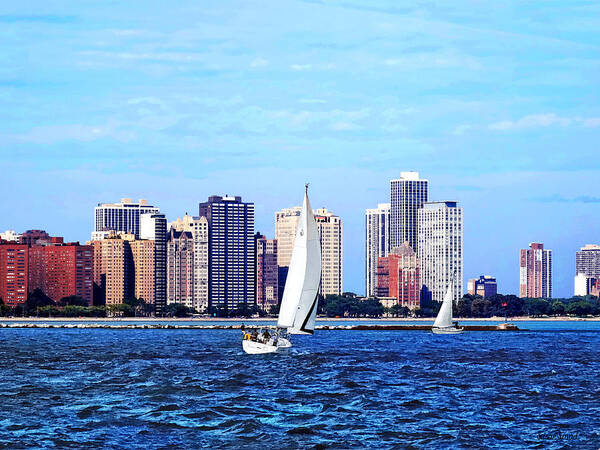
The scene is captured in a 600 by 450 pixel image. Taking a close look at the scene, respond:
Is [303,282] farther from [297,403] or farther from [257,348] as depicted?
[297,403]

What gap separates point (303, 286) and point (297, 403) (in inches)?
2062

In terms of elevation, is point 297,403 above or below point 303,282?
below

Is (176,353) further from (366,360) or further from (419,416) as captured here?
(419,416)

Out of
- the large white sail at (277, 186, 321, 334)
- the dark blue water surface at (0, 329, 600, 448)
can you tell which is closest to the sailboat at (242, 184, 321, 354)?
the large white sail at (277, 186, 321, 334)

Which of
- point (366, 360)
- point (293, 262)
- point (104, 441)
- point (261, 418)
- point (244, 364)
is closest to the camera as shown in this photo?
point (104, 441)

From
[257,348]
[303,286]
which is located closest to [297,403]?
[257,348]

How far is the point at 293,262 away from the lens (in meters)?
121

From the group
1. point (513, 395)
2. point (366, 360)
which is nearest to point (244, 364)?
point (366, 360)

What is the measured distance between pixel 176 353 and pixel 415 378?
157ft

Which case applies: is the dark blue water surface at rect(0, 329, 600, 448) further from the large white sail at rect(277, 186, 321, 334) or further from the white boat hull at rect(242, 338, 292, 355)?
the large white sail at rect(277, 186, 321, 334)

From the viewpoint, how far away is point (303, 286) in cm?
11912

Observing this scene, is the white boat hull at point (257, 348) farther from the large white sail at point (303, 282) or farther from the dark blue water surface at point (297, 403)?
the dark blue water surface at point (297, 403)

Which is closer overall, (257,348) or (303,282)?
(257,348)

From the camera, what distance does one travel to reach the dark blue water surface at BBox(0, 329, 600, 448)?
2063 inches
